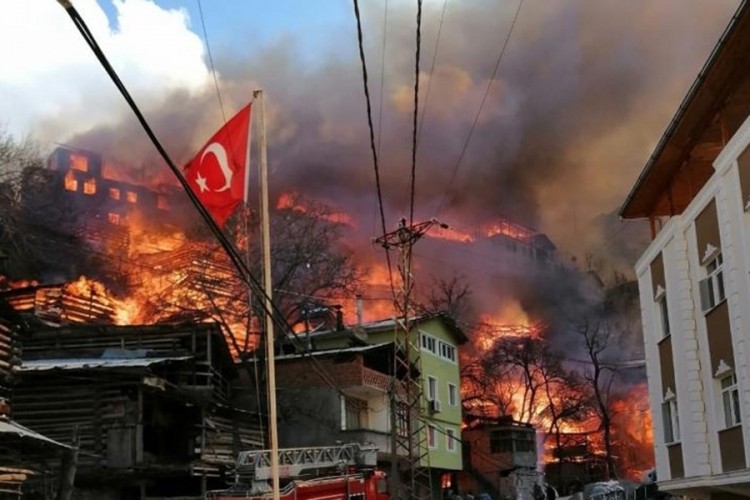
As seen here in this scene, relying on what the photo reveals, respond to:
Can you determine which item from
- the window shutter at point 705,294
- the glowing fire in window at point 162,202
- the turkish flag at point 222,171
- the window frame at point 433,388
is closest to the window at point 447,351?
the window frame at point 433,388

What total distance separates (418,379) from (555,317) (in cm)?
4733

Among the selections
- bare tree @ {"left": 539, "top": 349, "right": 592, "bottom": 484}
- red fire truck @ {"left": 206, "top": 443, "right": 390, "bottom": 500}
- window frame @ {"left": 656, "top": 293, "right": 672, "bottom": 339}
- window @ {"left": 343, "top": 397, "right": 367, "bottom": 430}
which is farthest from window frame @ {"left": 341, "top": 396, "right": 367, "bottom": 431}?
bare tree @ {"left": 539, "top": 349, "right": 592, "bottom": 484}

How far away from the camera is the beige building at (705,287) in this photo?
47.8 feet

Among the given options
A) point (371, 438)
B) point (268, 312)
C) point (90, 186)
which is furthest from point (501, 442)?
point (90, 186)

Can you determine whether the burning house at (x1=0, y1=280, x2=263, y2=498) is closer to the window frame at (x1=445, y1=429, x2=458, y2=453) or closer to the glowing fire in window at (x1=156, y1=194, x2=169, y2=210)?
the window frame at (x1=445, y1=429, x2=458, y2=453)

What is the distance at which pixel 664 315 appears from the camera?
65.6ft

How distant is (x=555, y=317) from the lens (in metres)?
83.1

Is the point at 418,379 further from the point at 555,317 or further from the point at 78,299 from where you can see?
the point at 555,317

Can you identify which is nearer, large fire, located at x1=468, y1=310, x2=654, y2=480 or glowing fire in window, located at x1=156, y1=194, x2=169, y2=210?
large fire, located at x1=468, y1=310, x2=654, y2=480

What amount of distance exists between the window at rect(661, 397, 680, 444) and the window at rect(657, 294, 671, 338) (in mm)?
1647

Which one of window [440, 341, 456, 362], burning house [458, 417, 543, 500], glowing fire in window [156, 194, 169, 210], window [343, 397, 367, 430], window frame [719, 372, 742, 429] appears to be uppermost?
glowing fire in window [156, 194, 169, 210]

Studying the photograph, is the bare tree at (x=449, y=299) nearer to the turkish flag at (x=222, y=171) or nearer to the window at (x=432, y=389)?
the window at (x=432, y=389)

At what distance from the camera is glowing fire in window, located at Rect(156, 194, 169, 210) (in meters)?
77.8

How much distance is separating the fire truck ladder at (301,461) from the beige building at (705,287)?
767 cm
